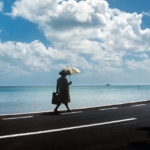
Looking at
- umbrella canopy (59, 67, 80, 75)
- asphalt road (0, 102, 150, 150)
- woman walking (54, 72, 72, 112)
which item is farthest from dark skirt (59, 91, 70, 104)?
asphalt road (0, 102, 150, 150)

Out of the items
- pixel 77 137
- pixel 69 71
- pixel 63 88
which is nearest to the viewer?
pixel 77 137

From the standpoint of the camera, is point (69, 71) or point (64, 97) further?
point (69, 71)

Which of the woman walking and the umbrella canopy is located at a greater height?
the umbrella canopy

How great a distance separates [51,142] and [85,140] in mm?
871

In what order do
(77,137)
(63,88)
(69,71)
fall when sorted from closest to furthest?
1. (77,137)
2. (63,88)
3. (69,71)

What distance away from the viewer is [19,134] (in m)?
5.66

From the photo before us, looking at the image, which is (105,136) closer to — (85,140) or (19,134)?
(85,140)

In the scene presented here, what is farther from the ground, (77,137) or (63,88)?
(63,88)

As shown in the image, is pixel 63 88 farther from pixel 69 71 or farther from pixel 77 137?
pixel 77 137

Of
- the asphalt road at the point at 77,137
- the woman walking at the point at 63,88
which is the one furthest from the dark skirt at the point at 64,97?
the asphalt road at the point at 77,137

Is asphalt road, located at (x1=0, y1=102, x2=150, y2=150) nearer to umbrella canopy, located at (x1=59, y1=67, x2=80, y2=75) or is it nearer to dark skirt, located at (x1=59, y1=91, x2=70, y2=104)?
dark skirt, located at (x1=59, y1=91, x2=70, y2=104)

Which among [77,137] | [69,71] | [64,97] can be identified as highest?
[69,71]

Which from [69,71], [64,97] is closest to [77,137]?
[64,97]

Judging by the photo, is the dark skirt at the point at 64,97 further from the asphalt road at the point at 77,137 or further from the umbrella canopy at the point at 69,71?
the asphalt road at the point at 77,137
